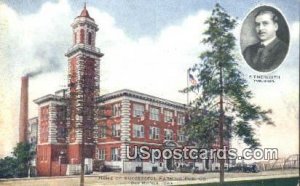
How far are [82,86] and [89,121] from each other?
462 millimetres

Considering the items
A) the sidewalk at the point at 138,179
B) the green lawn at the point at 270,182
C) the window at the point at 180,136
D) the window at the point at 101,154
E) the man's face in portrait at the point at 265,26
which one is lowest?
the green lawn at the point at 270,182

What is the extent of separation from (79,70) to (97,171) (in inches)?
52.3

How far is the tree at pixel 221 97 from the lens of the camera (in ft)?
26.3

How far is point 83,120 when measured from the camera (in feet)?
23.3

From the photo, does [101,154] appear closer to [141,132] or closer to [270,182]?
[141,132]

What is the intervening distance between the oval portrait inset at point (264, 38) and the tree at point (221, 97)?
246 mm

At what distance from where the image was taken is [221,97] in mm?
8320

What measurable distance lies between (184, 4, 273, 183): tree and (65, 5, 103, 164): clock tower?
4.88 ft

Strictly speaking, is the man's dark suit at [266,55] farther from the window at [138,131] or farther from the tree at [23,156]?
the tree at [23,156]

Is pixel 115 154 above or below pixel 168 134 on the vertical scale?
below

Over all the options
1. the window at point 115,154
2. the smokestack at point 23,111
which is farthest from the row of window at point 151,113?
the smokestack at point 23,111

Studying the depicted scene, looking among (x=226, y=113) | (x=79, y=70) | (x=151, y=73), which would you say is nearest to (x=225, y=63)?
(x=226, y=113)

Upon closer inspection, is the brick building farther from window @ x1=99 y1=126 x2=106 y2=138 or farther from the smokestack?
the smokestack

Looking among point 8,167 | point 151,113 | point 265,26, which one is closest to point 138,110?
point 151,113
